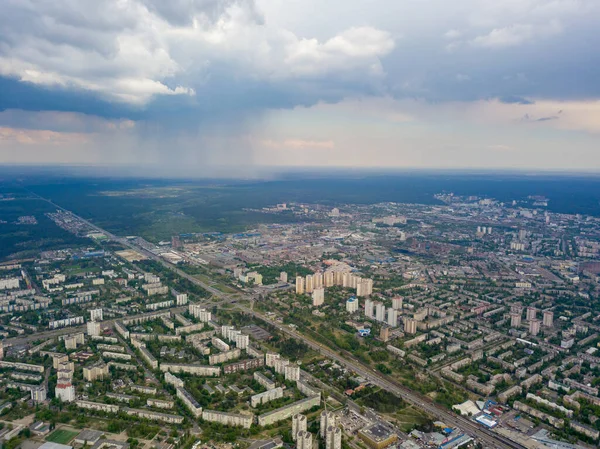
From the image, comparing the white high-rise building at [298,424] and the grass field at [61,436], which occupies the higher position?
the white high-rise building at [298,424]

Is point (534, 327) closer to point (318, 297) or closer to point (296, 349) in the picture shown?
point (318, 297)

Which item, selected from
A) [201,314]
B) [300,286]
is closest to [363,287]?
[300,286]

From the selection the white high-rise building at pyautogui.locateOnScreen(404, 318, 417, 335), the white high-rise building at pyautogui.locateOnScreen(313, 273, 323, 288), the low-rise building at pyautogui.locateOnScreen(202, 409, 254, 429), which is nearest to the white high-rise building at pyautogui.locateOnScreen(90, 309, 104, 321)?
the low-rise building at pyautogui.locateOnScreen(202, 409, 254, 429)

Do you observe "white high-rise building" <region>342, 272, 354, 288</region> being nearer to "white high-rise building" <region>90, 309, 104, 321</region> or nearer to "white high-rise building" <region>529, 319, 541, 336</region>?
"white high-rise building" <region>529, 319, 541, 336</region>

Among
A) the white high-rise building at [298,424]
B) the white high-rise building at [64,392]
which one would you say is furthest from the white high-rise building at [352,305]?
the white high-rise building at [64,392]

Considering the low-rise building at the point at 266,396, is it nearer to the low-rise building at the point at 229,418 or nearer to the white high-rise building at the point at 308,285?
the low-rise building at the point at 229,418

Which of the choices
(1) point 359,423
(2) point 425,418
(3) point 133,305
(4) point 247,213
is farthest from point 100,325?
(4) point 247,213

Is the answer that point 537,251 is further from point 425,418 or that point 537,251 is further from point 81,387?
point 81,387
